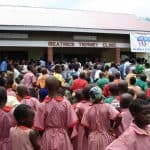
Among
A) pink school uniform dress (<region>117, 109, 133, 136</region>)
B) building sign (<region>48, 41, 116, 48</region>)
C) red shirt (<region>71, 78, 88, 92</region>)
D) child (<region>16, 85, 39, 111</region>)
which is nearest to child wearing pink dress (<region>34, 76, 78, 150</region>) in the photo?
pink school uniform dress (<region>117, 109, 133, 136</region>)

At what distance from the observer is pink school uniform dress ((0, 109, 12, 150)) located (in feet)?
21.0

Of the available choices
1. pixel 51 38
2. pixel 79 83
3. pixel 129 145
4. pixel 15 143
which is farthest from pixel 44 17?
pixel 129 145

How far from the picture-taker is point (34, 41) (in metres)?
25.4

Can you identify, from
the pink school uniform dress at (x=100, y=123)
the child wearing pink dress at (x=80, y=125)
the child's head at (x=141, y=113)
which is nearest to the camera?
the child's head at (x=141, y=113)

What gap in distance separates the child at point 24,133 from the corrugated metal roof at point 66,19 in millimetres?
18832

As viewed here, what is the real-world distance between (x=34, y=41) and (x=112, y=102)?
701 inches

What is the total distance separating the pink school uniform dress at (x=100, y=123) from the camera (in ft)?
22.5

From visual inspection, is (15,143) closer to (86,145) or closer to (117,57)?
(86,145)

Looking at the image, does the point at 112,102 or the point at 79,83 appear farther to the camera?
the point at 79,83

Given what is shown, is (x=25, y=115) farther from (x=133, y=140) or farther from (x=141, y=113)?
(x=133, y=140)

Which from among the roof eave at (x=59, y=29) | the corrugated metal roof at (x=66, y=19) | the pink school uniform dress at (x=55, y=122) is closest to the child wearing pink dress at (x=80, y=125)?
the pink school uniform dress at (x=55, y=122)

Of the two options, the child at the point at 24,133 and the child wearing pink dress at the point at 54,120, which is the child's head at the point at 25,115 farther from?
the child wearing pink dress at the point at 54,120

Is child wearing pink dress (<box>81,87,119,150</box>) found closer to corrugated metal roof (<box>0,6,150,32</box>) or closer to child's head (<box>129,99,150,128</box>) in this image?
child's head (<box>129,99,150,128</box>)

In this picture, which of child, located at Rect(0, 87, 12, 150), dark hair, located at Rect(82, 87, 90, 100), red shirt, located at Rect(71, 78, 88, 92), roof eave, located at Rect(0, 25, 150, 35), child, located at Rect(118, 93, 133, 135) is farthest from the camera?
roof eave, located at Rect(0, 25, 150, 35)
